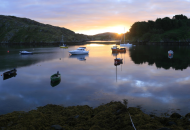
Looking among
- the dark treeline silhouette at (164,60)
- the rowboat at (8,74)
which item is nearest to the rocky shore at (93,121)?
the rowboat at (8,74)

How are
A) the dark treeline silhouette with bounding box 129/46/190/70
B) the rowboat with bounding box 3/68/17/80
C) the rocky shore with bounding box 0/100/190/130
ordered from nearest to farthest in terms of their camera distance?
the rocky shore with bounding box 0/100/190/130
the rowboat with bounding box 3/68/17/80
the dark treeline silhouette with bounding box 129/46/190/70

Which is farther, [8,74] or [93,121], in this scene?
[8,74]

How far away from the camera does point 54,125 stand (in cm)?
1254

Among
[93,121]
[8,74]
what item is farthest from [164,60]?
[93,121]

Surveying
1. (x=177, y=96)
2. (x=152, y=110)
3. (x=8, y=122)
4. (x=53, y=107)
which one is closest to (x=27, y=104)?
(x=53, y=107)

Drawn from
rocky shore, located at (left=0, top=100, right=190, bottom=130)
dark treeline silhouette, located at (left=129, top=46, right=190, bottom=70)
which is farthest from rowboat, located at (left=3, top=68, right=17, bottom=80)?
dark treeline silhouette, located at (left=129, top=46, right=190, bottom=70)

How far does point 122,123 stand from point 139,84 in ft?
48.4

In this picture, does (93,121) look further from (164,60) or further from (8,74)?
(164,60)

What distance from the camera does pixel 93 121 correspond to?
13.6 m

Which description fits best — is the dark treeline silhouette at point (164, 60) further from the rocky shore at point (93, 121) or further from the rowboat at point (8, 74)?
the rowboat at point (8, 74)

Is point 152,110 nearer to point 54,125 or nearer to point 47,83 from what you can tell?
point 54,125

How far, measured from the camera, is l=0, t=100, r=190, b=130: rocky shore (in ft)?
40.5

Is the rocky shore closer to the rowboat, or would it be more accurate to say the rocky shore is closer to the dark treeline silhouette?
the rowboat

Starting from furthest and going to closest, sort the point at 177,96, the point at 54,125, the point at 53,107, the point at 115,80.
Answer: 1. the point at 115,80
2. the point at 177,96
3. the point at 53,107
4. the point at 54,125
